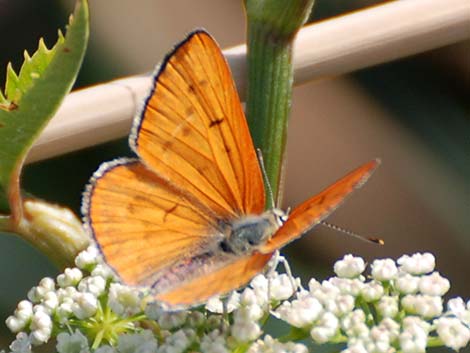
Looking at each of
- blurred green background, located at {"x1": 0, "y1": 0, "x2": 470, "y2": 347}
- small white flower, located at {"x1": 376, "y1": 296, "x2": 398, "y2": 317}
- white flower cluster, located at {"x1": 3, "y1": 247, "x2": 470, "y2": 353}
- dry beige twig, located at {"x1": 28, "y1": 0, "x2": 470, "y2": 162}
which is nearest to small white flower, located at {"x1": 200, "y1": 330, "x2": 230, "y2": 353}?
white flower cluster, located at {"x1": 3, "y1": 247, "x2": 470, "y2": 353}

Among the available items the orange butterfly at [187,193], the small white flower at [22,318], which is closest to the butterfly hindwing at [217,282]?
the orange butterfly at [187,193]

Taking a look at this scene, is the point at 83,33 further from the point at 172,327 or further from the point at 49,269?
the point at 49,269

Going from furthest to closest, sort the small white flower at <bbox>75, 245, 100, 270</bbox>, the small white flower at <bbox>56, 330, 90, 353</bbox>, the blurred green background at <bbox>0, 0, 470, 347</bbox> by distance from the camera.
→ the blurred green background at <bbox>0, 0, 470, 347</bbox> < the small white flower at <bbox>75, 245, 100, 270</bbox> < the small white flower at <bbox>56, 330, 90, 353</bbox>

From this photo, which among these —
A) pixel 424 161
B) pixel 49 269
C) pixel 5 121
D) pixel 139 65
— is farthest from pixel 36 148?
pixel 424 161

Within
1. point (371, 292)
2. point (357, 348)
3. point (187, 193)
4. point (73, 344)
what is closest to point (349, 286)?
point (371, 292)

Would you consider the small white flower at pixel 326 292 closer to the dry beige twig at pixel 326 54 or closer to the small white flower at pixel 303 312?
the small white flower at pixel 303 312

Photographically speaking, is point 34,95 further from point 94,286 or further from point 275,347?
point 275,347

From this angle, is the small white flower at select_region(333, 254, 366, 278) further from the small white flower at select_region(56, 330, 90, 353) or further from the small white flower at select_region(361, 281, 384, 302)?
the small white flower at select_region(56, 330, 90, 353)
